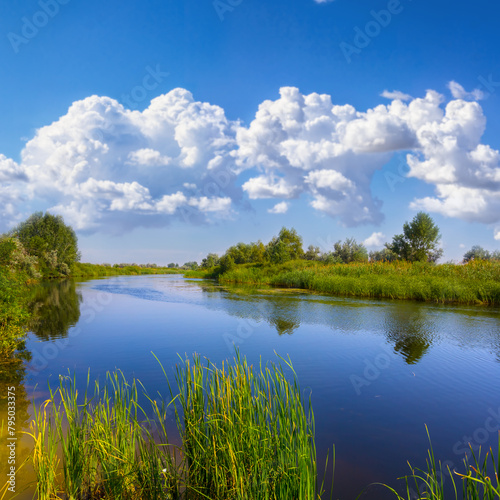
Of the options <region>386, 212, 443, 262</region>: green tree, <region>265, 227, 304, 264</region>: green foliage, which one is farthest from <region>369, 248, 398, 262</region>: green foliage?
<region>265, 227, 304, 264</region>: green foliage

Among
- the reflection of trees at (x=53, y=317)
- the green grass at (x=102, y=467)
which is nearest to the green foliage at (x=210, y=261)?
the reflection of trees at (x=53, y=317)

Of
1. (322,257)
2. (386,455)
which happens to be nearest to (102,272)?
(322,257)

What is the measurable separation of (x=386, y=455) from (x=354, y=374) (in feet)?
10.8

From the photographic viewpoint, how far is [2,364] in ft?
27.2

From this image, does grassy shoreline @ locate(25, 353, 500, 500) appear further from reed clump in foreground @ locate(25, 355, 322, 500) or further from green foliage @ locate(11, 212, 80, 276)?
green foliage @ locate(11, 212, 80, 276)

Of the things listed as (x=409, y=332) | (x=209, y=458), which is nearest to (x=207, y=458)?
(x=209, y=458)

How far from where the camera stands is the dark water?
204 inches

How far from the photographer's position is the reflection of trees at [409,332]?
32.9 ft

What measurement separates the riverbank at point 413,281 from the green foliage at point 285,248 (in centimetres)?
1200

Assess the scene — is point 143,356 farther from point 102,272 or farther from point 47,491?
point 102,272

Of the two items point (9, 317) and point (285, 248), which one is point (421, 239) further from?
point (9, 317)

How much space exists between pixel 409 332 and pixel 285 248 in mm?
33571

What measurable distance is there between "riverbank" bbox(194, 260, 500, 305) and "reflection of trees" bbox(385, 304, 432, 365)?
4.15m

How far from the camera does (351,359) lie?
30.3 ft
